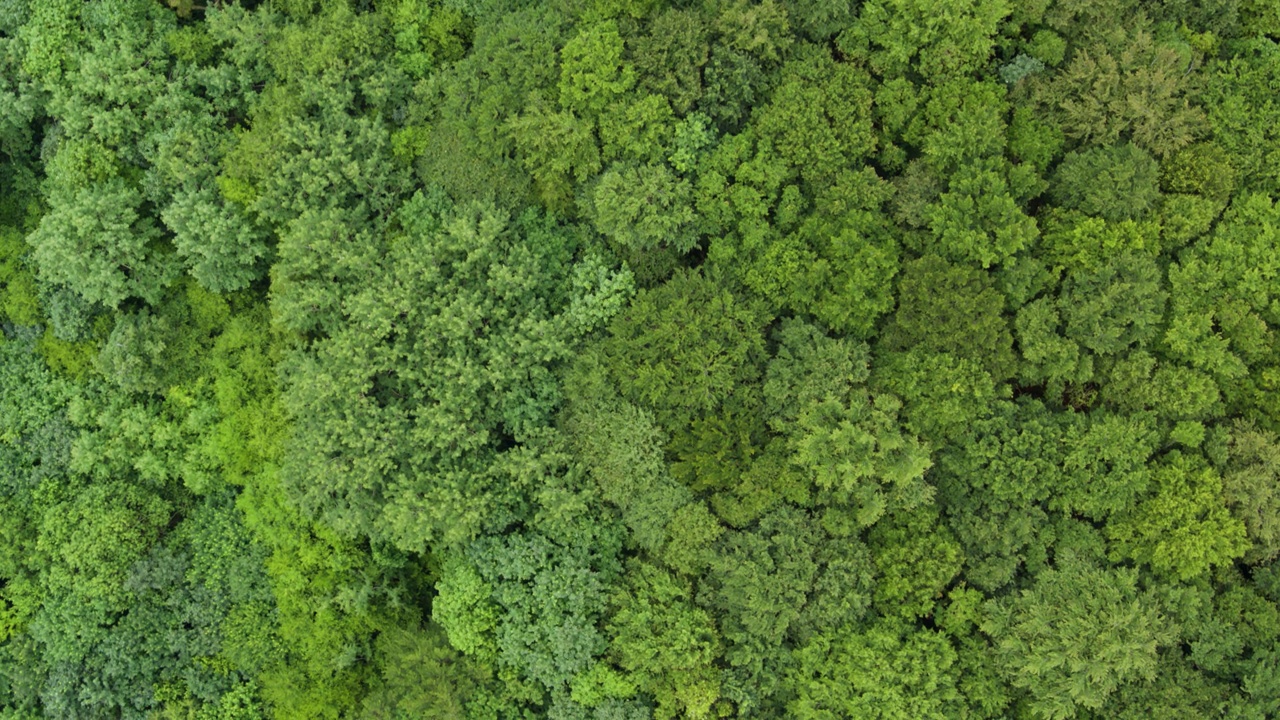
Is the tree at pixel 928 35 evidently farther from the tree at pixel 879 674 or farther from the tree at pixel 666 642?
the tree at pixel 666 642

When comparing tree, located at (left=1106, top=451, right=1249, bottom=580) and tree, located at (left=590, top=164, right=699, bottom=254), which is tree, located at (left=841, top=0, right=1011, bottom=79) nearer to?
tree, located at (left=590, top=164, right=699, bottom=254)

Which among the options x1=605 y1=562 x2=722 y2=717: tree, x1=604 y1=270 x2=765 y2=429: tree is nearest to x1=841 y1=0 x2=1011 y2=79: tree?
x1=604 y1=270 x2=765 y2=429: tree

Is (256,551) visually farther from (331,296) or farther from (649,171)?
(649,171)

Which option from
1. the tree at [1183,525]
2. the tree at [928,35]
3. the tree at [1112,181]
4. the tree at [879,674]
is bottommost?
the tree at [879,674]

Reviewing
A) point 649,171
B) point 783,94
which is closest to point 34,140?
point 649,171

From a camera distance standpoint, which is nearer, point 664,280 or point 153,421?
point 664,280

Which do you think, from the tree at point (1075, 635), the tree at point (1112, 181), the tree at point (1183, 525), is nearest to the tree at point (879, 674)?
the tree at point (1075, 635)

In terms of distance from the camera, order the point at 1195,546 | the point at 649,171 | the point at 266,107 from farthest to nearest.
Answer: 1. the point at 266,107
2. the point at 649,171
3. the point at 1195,546

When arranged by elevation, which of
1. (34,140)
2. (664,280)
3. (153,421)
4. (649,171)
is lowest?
(153,421)
